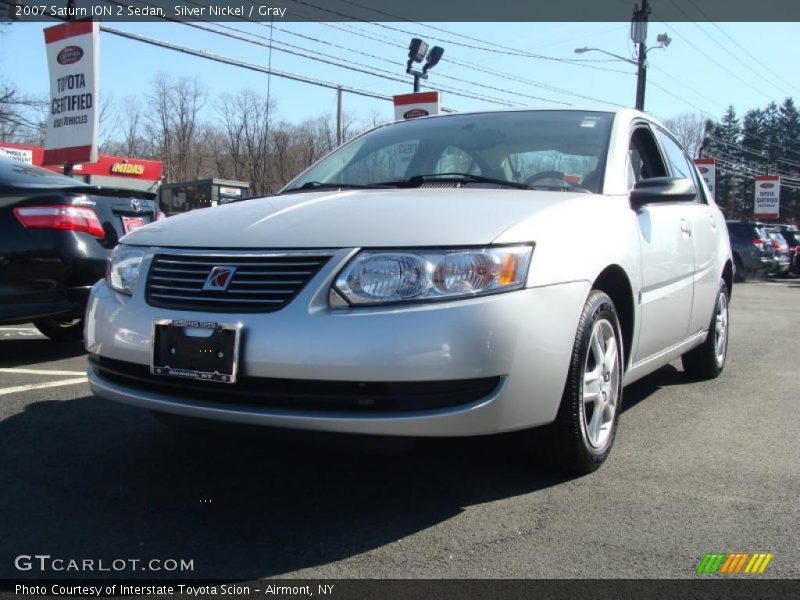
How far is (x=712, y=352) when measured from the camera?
5184mm

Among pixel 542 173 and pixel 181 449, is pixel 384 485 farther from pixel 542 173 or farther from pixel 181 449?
pixel 542 173

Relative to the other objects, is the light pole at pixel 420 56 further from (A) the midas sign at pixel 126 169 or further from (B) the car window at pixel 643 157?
(A) the midas sign at pixel 126 169

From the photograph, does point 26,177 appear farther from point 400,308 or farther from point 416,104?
point 416,104

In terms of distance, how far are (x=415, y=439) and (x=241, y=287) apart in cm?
80

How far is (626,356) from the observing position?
353 cm

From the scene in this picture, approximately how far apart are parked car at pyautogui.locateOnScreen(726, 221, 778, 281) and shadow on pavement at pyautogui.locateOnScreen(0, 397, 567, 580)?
19839mm

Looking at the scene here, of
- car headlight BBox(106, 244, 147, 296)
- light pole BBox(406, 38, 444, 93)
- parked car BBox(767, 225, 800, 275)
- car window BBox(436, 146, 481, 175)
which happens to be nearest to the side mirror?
car window BBox(436, 146, 481, 175)

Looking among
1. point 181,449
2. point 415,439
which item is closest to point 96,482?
point 181,449

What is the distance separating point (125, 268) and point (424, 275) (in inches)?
52.0

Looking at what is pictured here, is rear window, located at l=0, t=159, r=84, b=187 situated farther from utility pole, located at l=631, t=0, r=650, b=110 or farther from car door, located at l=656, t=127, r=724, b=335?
utility pole, located at l=631, t=0, r=650, b=110

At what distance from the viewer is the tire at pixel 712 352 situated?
202 inches

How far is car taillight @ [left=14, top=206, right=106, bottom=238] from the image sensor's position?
5.32 m

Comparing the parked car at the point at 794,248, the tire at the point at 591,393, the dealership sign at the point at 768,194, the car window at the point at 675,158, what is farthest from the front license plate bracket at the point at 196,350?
the dealership sign at the point at 768,194

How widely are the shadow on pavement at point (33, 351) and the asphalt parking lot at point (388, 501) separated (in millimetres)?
1558
